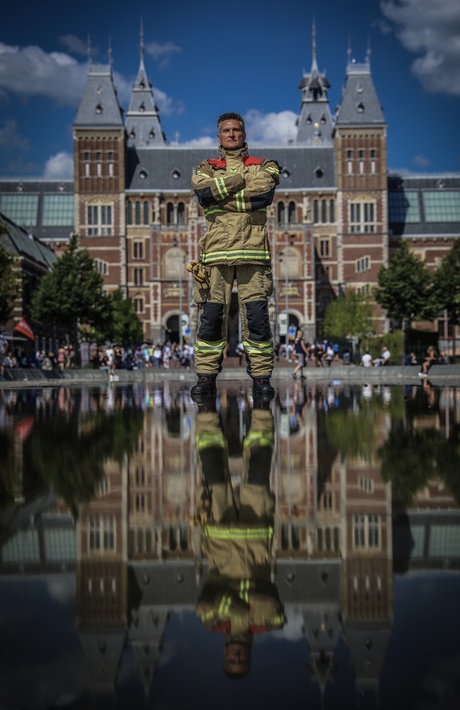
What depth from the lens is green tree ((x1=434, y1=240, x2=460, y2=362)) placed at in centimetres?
3878

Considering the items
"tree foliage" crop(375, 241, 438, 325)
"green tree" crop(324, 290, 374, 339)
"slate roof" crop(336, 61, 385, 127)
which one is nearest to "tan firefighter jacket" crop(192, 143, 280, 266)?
"tree foliage" crop(375, 241, 438, 325)

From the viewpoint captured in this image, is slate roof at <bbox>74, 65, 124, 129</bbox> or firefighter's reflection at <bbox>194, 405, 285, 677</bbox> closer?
firefighter's reflection at <bbox>194, 405, 285, 677</bbox>

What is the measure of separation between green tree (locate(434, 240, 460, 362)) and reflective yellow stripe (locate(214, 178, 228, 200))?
107 ft

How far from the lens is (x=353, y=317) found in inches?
2114

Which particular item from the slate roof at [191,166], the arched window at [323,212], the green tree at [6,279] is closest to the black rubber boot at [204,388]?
the green tree at [6,279]

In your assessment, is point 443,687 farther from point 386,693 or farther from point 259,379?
point 259,379

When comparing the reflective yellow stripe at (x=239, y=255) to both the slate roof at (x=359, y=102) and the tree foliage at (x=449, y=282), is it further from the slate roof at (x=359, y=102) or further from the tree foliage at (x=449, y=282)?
the slate roof at (x=359, y=102)

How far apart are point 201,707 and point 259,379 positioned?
5366mm

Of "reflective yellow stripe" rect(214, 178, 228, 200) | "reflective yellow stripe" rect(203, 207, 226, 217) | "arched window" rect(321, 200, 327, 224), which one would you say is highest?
"arched window" rect(321, 200, 327, 224)

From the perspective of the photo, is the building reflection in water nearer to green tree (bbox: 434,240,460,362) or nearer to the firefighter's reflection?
the firefighter's reflection

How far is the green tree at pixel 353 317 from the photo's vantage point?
53.4 meters

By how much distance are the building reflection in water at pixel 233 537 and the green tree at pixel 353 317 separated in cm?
4972

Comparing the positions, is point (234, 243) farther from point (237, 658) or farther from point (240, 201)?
point (237, 658)

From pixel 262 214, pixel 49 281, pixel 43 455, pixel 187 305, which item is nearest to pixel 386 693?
pixel 43 455
